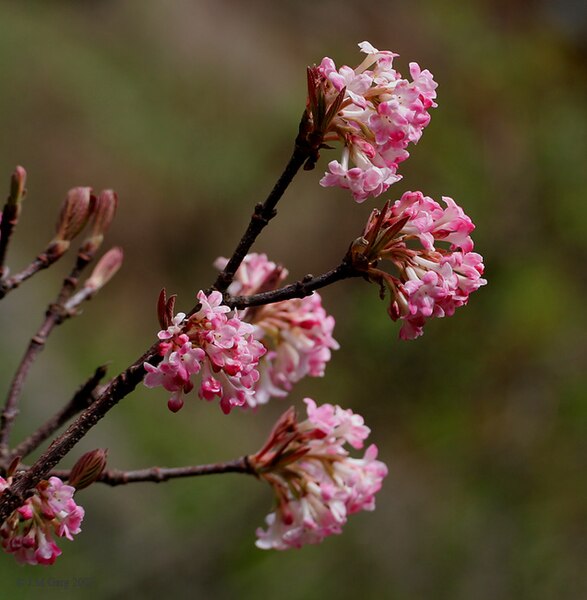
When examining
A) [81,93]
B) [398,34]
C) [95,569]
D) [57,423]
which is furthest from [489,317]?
[398,34]

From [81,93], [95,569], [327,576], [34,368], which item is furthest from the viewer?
[81,93]

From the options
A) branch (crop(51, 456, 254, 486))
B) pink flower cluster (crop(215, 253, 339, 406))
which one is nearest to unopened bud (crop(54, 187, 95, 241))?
pink flower cluster (crop(215, 253, 339, 406))

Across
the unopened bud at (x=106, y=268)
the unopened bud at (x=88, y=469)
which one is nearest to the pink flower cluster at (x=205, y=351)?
the unopened bud at (x=88, y=469)

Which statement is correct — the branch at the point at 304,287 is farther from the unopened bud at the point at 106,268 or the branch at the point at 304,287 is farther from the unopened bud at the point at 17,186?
the unopened bud at the point at 106,268

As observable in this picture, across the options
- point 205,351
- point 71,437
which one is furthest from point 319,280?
point 71,437

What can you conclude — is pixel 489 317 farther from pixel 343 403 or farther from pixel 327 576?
pixel 327 576

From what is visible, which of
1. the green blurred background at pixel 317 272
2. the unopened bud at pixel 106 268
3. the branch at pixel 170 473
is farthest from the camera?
the green blurred background at pixel 317 272
